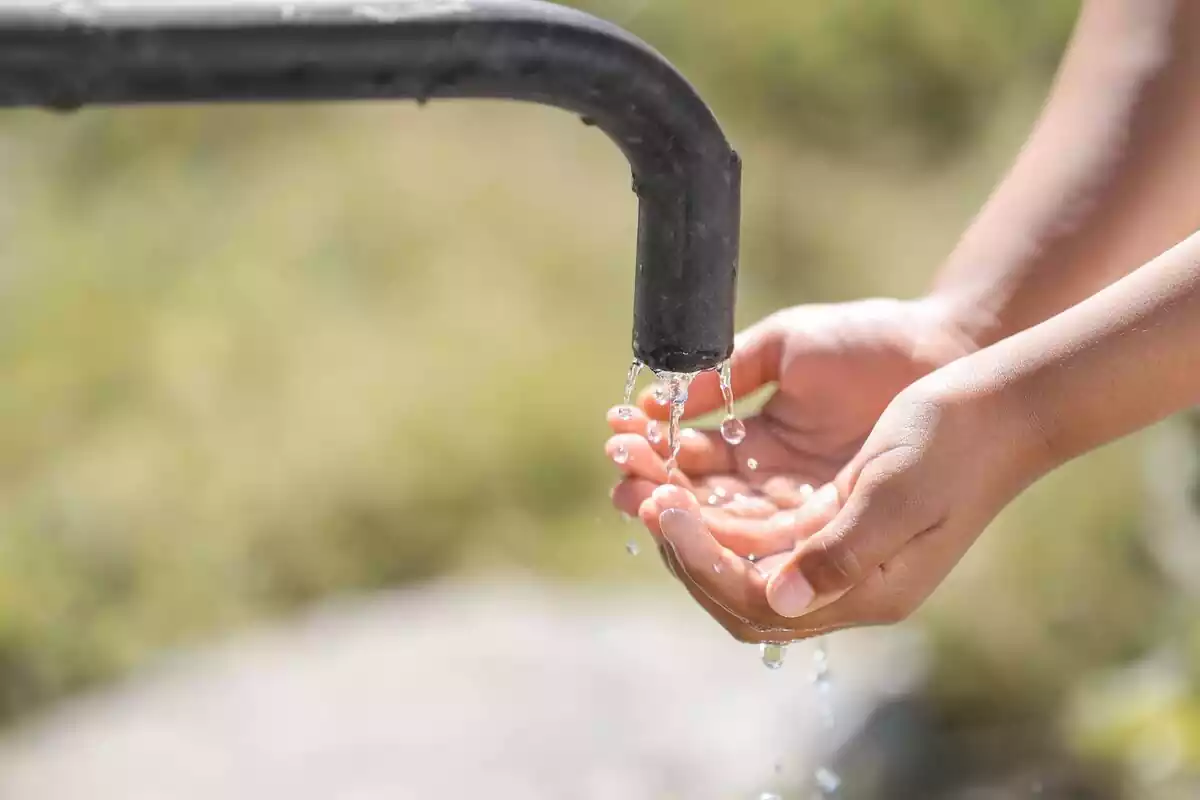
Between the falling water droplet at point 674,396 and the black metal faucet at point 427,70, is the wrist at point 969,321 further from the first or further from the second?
the black metal faucet at point 427,70

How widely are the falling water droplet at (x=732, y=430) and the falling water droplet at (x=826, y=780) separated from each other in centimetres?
83

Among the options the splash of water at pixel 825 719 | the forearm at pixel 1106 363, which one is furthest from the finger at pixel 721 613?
the splash of water at pixel 825 719

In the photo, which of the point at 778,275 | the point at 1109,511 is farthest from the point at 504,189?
the point at 1109,511

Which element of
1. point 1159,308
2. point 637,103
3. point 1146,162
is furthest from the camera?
point 1146,162

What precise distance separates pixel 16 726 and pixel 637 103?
169cm

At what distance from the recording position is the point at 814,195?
109 inches

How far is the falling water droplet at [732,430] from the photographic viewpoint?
2.95 feet

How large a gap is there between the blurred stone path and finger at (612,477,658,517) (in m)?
0.83

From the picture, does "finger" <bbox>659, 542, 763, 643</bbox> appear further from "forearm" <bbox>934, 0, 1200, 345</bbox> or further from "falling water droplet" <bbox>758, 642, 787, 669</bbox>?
"forearm" <bbox>934, 0, 1200, 345</bbox>

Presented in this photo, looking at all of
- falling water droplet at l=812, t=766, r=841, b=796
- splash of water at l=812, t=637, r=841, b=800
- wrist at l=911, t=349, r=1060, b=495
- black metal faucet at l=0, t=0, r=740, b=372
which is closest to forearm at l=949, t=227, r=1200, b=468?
wrist at l=911, t=349, r=1060, b=495

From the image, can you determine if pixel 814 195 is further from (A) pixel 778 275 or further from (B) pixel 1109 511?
(B) pixel 1109 511

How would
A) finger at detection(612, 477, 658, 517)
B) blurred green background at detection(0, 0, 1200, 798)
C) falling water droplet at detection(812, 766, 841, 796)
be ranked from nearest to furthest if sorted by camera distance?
1. finger at detection(612, 477, 658, 517)
2. falling water droplet at detection(812, 766, 841, 796)
3. blurred green background at detection(0, 0, 1200, 798)

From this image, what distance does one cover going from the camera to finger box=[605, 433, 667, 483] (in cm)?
89

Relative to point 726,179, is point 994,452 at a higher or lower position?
lower
